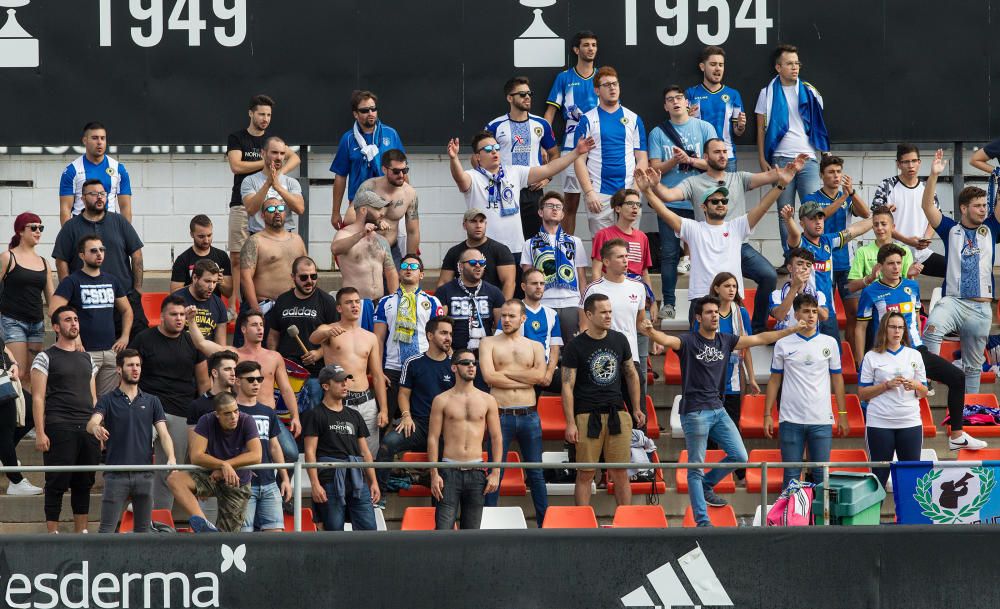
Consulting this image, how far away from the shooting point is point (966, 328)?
48.1 feet

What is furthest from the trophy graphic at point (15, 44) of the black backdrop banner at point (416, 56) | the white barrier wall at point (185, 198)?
the white barrier wall at point (185, 198)

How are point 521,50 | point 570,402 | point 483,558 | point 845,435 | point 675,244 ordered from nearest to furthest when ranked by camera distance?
point 483,558 < point 570,402 < point 845,435 < point 675,244 < point 521,50

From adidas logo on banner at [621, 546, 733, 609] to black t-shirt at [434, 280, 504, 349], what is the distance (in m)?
3.71

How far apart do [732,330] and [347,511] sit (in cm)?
425

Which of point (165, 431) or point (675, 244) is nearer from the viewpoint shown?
point (165, 431)

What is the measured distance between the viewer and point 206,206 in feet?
56.2

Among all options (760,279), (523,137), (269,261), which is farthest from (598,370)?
(523,137)

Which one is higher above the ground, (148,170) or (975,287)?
(148,170)

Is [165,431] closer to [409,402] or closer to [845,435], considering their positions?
[409,402]

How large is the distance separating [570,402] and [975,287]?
4.45 metres

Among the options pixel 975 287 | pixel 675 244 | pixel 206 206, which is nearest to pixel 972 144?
pixel 975 287

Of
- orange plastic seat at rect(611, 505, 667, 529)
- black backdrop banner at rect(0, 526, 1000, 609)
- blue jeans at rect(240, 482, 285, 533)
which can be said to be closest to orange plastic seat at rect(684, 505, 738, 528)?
orange plastic seat at rect(611, 505, 667, 529)

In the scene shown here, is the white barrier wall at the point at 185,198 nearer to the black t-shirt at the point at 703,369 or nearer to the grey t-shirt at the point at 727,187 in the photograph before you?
the grey t-shirt at the point at 727,187

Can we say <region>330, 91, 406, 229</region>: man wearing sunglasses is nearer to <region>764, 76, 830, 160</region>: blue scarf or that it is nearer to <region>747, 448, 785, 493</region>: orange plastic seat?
<region>764, 76, 830, 160</region>: blue scarf
